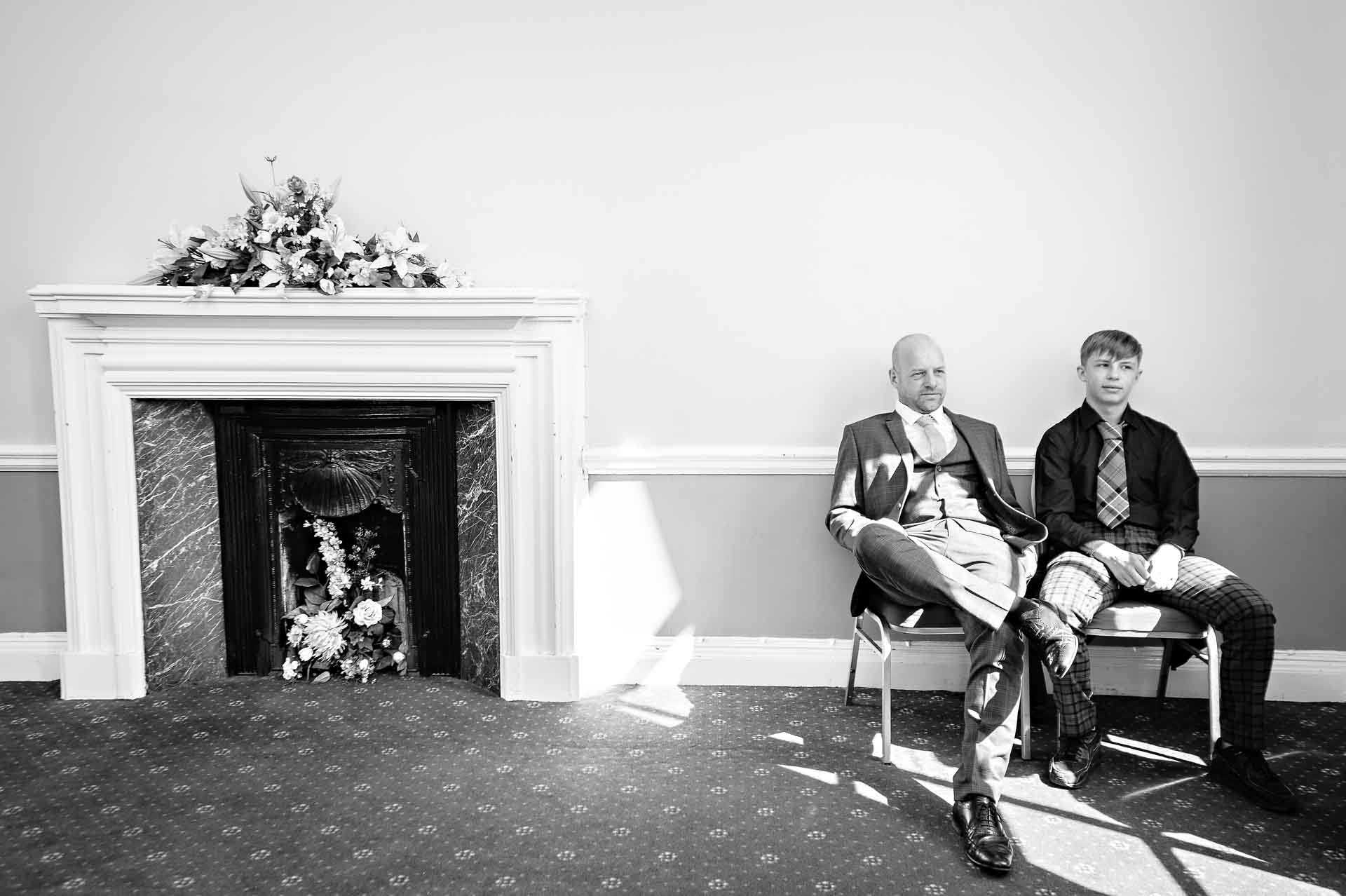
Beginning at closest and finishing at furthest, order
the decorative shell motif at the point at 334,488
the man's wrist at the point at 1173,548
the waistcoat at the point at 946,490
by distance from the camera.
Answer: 1. the man's wrist at the point at 1173,548
2. the waistcoat at the point at 946,490
3. the decorative shell motif at the point at 334,488

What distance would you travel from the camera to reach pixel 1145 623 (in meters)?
2.63

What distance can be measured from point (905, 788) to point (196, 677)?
8.33 feet

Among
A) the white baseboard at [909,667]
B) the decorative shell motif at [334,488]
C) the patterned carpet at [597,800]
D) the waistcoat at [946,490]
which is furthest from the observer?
the decorative shell motif at [334,488]

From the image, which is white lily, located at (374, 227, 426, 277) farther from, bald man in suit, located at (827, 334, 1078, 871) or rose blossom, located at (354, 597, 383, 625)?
bald man in suit, located at (827, 334, 1078, 871)

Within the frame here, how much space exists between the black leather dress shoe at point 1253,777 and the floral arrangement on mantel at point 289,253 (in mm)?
2802

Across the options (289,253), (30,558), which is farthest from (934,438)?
(30,558)

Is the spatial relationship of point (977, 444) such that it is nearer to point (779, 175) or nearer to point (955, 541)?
point (955, 541)

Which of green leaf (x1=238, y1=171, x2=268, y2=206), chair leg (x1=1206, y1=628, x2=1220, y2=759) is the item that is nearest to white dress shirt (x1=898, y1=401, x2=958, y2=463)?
chair leg (x1=1206, y1=628, x2=1220, y2=759)

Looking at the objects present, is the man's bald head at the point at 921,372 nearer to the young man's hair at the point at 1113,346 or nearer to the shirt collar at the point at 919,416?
the shirt collar at the point at 919,416

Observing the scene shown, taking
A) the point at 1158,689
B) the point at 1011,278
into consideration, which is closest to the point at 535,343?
the point at 1011,278

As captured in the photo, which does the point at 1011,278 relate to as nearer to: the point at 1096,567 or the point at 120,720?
the point at 1096,567

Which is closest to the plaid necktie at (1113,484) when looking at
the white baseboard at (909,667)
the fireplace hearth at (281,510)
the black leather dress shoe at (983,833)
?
the white baseboard at (909,667)

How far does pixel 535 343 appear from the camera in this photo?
311 centimetres

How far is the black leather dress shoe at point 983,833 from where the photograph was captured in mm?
2117
